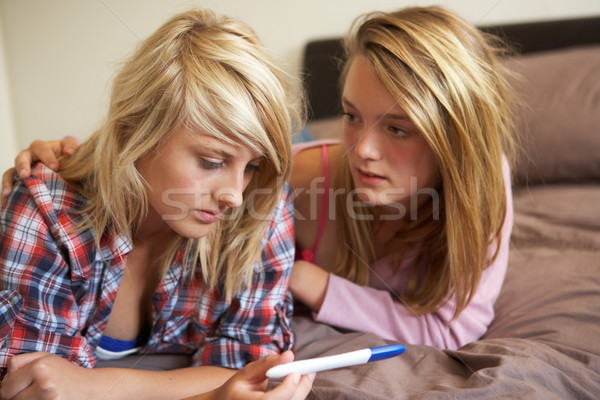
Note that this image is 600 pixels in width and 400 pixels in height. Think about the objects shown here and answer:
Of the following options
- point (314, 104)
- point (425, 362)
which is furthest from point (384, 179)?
point (314, 104)

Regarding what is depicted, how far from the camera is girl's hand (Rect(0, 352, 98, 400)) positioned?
719mm

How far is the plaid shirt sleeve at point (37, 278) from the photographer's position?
0.78 meters

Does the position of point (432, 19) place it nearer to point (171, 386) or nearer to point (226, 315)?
point (226, 315)

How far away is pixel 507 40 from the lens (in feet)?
5.77

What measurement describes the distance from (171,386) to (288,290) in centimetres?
29

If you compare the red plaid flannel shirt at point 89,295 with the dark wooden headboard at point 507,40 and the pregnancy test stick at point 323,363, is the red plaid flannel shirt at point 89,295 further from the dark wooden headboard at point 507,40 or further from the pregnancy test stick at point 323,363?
the dark wooden headboard at point 507,40

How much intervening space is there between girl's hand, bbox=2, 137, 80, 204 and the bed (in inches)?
20.9

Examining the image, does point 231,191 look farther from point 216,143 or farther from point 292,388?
point 292,388

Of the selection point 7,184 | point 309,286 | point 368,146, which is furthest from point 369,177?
point 7,184

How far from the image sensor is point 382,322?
987 millimetres

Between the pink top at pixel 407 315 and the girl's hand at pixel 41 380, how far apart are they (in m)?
0.43

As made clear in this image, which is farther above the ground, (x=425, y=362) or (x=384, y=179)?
(x=384, y=179)

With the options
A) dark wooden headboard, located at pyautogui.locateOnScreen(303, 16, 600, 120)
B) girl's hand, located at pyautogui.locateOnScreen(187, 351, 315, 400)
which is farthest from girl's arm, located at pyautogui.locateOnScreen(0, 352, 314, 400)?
dark wooden headboard, located at pyautogui.locateOnScreen(303, 16, 600, 120)

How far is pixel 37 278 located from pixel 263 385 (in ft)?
1.23
